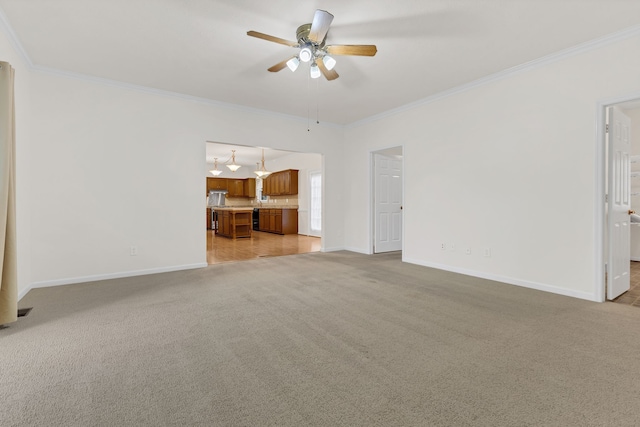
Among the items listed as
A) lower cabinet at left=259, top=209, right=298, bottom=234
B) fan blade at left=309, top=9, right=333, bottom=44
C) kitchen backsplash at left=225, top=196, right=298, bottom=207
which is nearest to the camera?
fan blade at left=309, top=9, right=333, bottom=44

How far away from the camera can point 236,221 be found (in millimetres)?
8516

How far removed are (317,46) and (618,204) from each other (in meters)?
3.63

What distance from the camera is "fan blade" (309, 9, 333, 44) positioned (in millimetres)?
2313

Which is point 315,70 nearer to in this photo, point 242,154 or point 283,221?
point 283,221

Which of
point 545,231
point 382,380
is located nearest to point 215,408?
point 382,380

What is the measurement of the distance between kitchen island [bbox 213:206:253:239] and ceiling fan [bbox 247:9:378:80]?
5826 mm

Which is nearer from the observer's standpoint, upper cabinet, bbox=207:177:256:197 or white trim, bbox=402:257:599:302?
white trim, bbox=402:257:599:302

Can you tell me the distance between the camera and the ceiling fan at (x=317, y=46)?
8.00 feet

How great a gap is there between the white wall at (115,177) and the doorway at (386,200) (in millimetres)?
2773

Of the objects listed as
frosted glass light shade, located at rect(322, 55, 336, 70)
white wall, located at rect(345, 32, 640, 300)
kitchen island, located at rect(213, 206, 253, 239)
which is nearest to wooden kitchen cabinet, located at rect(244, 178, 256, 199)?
kitchen island, located at rect(213, 206, 253, 239)

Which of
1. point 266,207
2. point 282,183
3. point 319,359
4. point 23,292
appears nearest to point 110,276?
point 23,292

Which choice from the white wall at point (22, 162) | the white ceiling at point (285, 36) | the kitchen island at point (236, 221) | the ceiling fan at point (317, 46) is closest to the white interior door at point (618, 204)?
the white ceiling at point (285, 36)

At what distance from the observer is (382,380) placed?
5.65 feet

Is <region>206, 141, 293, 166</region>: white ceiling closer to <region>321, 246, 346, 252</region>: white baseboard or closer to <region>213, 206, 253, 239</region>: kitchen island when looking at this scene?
<region>213, 206, 253, 239</region>: kitchen island
